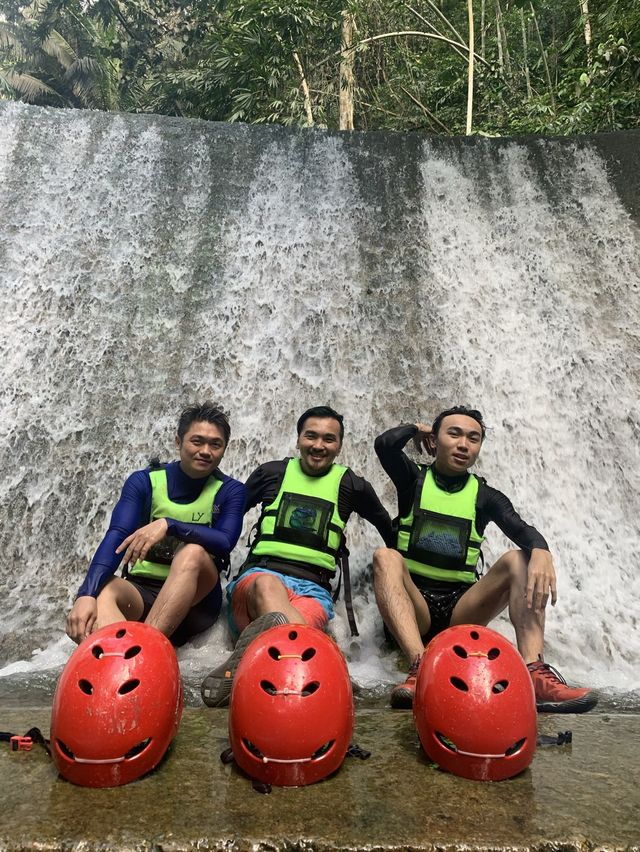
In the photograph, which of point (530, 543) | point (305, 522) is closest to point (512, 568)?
point (530, 543)

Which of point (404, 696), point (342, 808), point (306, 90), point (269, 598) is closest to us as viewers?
point (342, 808)

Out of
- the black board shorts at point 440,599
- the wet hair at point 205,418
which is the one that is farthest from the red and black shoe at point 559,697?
the wet hair at point 205,418

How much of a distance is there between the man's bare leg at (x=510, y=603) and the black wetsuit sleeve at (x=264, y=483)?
1.20m

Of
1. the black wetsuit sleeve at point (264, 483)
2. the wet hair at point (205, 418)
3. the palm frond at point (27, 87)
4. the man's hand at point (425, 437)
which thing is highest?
the palm frond at point (27, 87)

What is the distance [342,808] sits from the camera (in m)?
1.77

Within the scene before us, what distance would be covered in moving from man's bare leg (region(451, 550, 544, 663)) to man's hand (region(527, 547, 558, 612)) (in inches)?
3.6

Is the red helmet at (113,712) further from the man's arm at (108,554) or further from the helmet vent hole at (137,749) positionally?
the man's arm at (108,554)

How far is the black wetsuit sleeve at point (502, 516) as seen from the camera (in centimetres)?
331

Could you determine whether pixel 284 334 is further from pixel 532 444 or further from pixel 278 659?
pixel 278 659

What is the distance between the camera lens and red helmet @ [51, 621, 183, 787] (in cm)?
186

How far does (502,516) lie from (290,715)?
200cm

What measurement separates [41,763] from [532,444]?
4.84 metres

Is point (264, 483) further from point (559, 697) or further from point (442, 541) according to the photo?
point (559, 697)

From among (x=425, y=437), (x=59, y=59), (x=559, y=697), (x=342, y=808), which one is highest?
(x=59, y=59)
